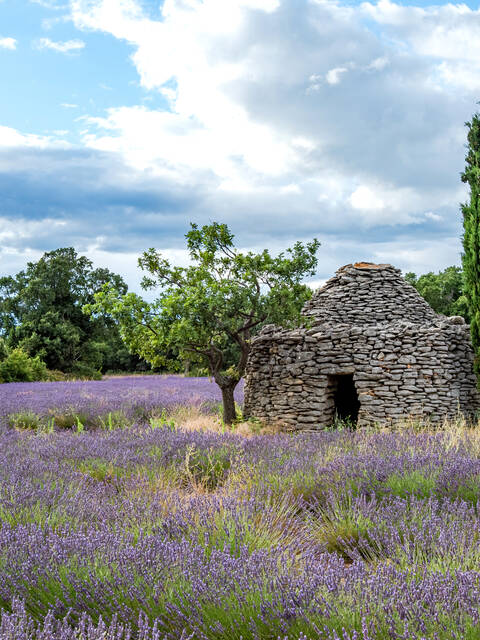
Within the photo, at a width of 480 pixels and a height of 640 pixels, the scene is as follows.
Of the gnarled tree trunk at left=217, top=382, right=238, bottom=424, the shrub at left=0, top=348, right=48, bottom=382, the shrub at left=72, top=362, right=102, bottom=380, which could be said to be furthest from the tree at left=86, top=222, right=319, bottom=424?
the shrub at left=72, top=362, right=102, bottom=380

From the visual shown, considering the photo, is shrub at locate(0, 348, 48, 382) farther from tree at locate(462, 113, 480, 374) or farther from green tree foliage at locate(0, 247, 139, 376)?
tree at locate(462, 113, 480, 374)

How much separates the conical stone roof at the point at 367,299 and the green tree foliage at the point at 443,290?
52.7 ft

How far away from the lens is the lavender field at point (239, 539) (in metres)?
1.83

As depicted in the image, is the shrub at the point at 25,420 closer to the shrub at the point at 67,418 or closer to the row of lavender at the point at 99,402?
the row of lavender at the point at 99,402

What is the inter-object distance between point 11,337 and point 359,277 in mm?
21942

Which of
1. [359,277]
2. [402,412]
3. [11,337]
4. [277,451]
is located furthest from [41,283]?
[277,451]

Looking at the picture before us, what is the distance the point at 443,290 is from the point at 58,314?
70.3 feet

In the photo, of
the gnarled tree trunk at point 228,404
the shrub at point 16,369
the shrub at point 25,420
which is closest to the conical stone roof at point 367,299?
the gnarled tree trunk at point 228,404

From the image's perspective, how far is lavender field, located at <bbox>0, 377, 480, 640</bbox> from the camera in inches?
71.9

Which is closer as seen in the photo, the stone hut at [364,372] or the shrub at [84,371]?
the stone hut at [364,372]

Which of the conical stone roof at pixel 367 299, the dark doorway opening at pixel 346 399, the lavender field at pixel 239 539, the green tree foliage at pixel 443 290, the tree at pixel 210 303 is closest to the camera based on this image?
the lavender field at pixel 239 539

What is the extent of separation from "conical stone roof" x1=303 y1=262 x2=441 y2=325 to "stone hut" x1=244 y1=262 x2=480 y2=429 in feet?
2.75

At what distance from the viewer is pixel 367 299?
11.1 meters

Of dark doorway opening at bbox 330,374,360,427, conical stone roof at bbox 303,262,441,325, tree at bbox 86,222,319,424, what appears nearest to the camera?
tree at bbox 86,222,319,424
